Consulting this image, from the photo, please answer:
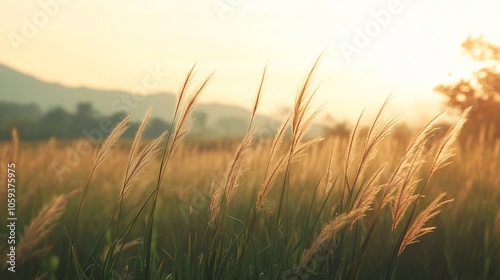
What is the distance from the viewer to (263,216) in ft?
10.4

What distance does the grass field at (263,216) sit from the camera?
7.64 feet

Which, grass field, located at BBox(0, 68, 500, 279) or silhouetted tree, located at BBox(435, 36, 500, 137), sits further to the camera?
silhouetted tree, located at BBox(435, 36, 500, 137)

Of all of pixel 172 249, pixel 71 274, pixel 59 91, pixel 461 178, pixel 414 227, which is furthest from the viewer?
pixel 59 91

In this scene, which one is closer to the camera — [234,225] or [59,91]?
[234,225]

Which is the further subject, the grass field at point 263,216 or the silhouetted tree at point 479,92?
the silhouetted tree at point 479,92

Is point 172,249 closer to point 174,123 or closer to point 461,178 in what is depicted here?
point 174,123

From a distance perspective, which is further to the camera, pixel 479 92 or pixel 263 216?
pixel 479 92

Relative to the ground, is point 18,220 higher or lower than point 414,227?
lower

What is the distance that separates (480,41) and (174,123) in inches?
461

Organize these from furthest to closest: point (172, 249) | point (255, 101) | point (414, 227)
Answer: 1. point (172, 249)
2. point (255, 101)
3. point (414, 227)

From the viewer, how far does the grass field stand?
2330mm

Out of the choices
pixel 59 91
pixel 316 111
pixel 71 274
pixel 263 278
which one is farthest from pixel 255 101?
pixel 59 91

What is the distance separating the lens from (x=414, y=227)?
2309mm

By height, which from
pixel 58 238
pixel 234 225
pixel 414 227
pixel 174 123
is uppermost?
pixel 174 123
